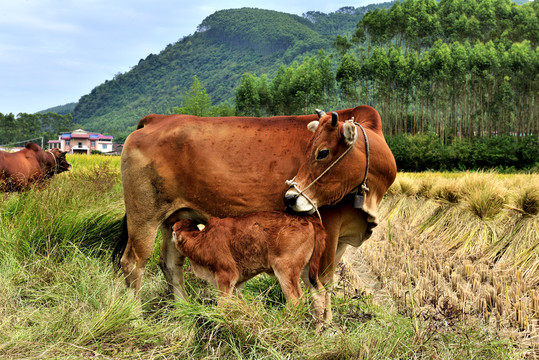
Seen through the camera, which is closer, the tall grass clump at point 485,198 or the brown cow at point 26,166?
the tall grass clump at point 485,198

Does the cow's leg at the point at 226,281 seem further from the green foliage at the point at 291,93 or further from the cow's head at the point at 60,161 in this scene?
the green foliage at the point at 291,93

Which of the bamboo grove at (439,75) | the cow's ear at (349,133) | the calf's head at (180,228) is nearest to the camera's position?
the cow's ear at (349,133)

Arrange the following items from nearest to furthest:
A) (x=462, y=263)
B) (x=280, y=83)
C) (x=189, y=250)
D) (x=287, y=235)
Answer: (x=287, y=235), (x=189, y=250), (x=462, y=263), (x=280, y=83)

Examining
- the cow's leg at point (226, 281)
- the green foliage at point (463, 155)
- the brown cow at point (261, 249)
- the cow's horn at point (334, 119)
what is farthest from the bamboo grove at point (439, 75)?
the cow's leg at point (226, 281)

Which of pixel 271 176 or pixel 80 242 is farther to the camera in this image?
pixel 80 242

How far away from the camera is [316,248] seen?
307cm

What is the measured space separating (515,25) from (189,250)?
77.8 metres

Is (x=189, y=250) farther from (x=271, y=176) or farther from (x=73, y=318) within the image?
(x=73, y=318)

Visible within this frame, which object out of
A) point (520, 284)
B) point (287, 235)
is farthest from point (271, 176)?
point (520, 284)

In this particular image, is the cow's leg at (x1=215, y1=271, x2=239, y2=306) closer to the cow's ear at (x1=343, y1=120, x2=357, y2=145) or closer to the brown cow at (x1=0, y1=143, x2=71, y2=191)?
the cow's ear at (x1=343, y1=120, x2=357, y2=145)

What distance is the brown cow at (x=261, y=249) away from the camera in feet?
9.52

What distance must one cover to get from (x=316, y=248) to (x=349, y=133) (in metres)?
0.86

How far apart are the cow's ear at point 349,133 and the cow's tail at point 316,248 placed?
0.63 metres

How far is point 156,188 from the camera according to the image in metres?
3.57
